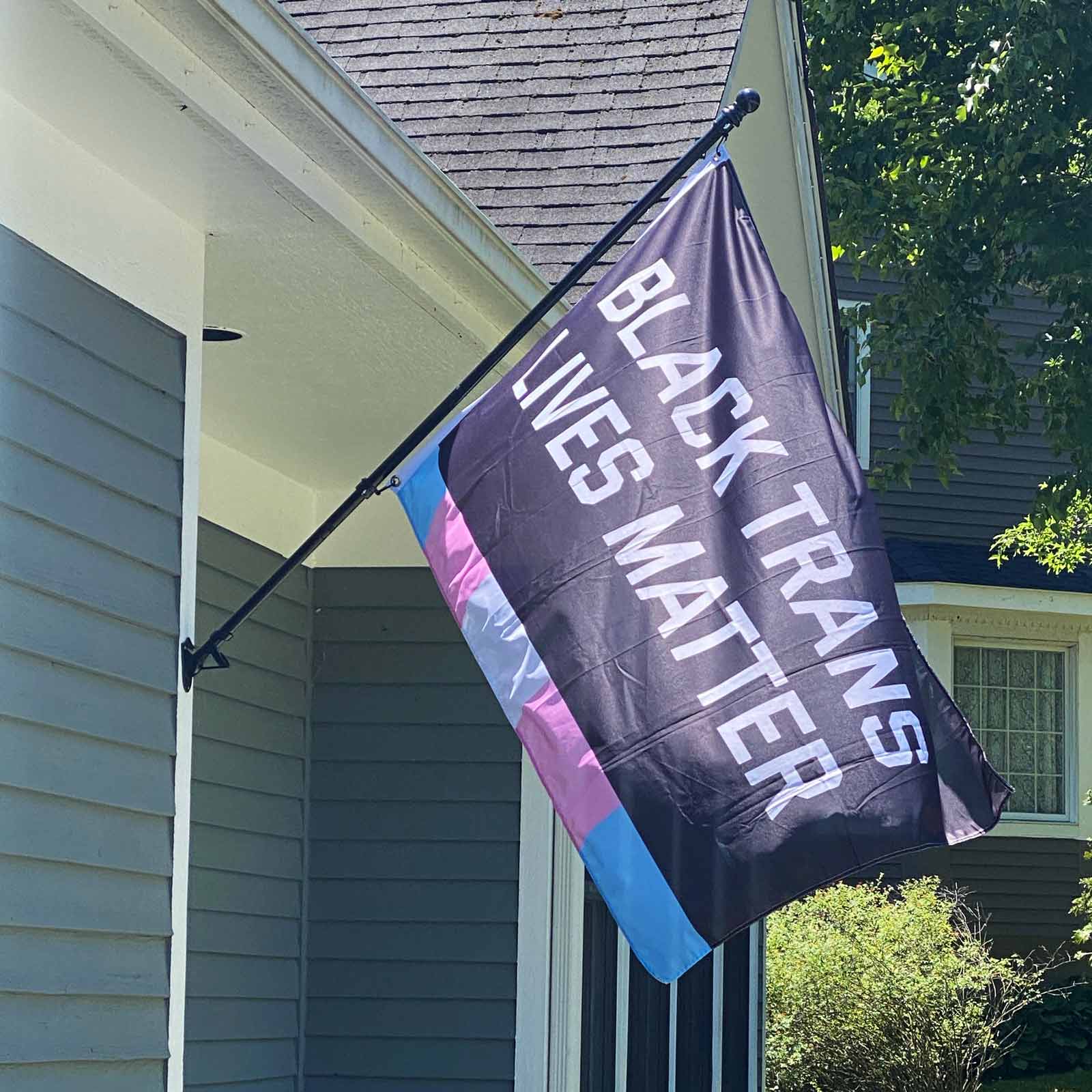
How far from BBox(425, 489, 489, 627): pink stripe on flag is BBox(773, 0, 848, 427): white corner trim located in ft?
19.1

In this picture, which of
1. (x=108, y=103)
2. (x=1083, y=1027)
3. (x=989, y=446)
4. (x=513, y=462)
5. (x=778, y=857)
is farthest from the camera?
(x=989, y=446)

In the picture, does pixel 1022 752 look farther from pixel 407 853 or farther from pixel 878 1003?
pixel 407 853

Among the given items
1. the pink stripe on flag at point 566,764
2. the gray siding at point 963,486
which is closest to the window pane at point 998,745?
the gray siding at point 963,486

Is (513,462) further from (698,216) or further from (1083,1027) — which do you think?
(1083,1027)

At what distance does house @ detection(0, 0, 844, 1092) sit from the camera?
3.59 metres

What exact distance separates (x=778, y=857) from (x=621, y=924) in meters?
0.36

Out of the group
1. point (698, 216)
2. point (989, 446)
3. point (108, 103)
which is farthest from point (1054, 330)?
point (108, 103)

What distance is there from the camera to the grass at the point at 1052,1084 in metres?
14.1

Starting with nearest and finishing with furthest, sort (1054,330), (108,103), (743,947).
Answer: (108,103) → (743,947) → (1054,330)

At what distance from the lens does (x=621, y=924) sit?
3.53 m

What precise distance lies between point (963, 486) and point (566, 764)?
48.2ft

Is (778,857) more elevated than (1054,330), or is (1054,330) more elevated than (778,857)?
(1054,330)

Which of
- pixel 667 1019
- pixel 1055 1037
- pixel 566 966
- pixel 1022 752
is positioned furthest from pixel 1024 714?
pixel 566 966

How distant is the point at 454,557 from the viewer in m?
3.87
